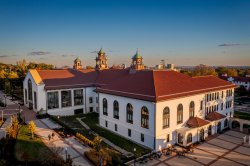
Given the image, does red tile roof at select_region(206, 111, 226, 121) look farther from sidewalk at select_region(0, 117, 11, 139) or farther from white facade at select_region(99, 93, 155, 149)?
sidewalk at select_region(0, 117, 11, 139)

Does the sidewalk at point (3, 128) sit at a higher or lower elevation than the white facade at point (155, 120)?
lower

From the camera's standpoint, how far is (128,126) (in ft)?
105

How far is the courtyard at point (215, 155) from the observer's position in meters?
24.9

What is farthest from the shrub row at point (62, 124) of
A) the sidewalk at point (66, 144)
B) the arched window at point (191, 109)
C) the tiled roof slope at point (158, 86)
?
the arched window at point (191, 109)

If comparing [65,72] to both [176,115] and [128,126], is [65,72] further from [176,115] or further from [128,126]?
[176,115]

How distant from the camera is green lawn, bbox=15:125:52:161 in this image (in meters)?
25.1

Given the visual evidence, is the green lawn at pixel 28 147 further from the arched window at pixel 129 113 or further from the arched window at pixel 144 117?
the arched window at pixel 144 117

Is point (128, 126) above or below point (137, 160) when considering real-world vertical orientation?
above

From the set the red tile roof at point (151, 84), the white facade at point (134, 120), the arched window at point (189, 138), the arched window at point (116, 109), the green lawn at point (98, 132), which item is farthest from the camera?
the arched window at point (116, 109)

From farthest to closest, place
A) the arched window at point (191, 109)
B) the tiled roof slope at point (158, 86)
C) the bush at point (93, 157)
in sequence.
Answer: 1. the arched window at point (191, 109)
2. the tiled roof slope at point (158, 86)
3. the bush at point (93, 157)

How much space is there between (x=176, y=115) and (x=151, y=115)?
191 inches

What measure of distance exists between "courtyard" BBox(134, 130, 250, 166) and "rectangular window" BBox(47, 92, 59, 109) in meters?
28.0

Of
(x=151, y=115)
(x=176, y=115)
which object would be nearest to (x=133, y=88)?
(x=151, y=115)

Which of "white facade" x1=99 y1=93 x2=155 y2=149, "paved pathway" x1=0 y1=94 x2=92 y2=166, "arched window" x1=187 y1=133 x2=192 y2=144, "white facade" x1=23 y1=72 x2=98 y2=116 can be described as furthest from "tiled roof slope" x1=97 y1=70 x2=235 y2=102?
"white facade" x1=23 y1=72 x2=98 y2=116
